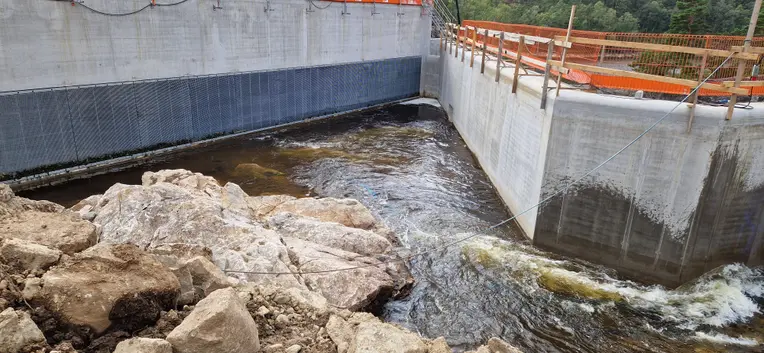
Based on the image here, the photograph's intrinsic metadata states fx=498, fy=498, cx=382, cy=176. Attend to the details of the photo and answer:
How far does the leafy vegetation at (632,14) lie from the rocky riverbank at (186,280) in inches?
1277

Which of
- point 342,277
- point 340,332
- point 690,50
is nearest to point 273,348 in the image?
point 340,332

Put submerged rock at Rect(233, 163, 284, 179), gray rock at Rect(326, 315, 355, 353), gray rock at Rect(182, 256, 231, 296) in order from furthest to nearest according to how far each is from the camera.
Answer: submerged rock at Rect(233, 163, 284, 179) < gray rock at Rect(182, 256, 231, 296) < gray rock at Rect(326, 315, 355, 353)

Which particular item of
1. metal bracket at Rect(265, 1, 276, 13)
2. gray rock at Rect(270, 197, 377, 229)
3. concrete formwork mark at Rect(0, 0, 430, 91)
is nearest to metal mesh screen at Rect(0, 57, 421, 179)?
concrete formwork mark at Rect(0, 0, 430, 91)

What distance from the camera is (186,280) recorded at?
5637 mm

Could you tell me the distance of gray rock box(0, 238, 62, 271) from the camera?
199 inches

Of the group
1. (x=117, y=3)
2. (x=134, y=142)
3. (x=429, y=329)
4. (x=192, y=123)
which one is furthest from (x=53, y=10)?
(x=429, y=329)

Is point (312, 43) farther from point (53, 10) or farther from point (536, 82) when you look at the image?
point (536, 82)

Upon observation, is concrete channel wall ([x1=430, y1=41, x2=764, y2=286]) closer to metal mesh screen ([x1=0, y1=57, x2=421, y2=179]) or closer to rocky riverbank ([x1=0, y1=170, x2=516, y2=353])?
rocky riverbank ([x1=0, y1=170, x2=516, y2=353])

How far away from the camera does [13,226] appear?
6336 millimetres

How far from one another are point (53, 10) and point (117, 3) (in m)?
1.75

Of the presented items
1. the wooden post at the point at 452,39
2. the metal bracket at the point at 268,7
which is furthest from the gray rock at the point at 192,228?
the wooden post at the point at 452,39

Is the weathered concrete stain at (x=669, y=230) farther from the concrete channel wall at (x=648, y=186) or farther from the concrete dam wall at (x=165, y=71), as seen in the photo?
the concrete dam wall at (x=165, y=71)

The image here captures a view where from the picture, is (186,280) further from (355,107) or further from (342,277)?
(355,107)

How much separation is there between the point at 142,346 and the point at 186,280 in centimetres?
148
